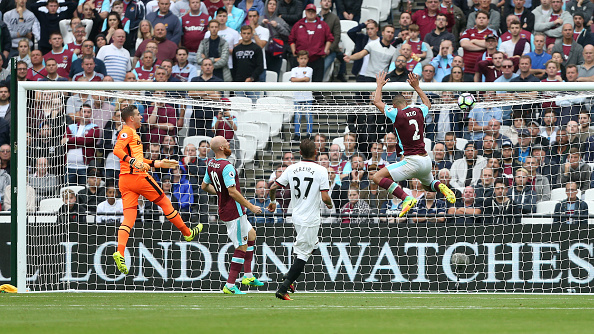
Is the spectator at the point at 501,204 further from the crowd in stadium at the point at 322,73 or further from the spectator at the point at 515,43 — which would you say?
the spectator at the point at 515,43

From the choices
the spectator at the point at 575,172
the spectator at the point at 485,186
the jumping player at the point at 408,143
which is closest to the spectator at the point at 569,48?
the spectator at the point at 575,172

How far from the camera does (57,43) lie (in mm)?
19078

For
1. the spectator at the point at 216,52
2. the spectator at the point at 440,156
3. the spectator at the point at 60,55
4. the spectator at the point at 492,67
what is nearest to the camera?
the spectator at the point at 440,156

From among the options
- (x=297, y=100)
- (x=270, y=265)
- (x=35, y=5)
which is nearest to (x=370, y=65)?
(x=297, y=100)

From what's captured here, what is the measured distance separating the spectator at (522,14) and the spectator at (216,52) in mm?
6118

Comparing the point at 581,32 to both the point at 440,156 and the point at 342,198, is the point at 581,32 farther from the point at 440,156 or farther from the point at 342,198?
the point at 342,198

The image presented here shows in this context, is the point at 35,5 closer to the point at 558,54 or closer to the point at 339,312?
the point at 558,54

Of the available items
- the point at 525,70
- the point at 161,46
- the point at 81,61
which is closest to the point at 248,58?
the point at 161,46

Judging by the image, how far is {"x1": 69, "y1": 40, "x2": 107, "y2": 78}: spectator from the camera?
711 inches

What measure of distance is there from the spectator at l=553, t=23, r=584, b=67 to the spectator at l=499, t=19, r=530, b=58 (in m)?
0.62

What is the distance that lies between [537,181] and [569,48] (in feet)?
14.4

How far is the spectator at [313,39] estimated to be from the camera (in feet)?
59.4

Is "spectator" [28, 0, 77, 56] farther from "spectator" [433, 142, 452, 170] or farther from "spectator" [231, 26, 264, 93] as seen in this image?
"spectator" [433, 142, 452, 170]

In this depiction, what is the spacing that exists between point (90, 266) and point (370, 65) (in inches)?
294
